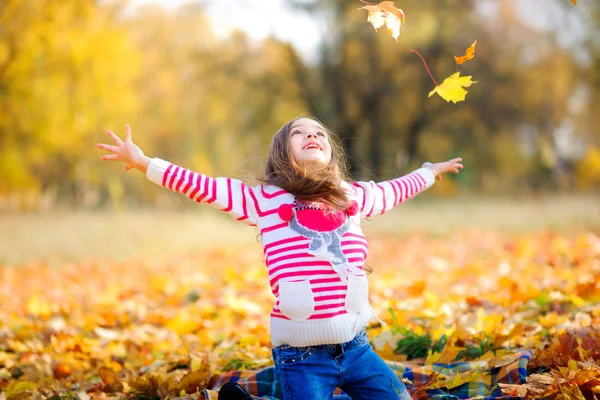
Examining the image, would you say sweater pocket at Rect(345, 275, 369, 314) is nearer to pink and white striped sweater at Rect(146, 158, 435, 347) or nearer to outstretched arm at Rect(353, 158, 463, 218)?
pink and white striped sweater at Rect(146, 158, 435, 347)

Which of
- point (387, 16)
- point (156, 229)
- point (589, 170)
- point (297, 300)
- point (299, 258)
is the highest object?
point (589, 170)

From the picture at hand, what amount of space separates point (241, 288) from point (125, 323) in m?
1.25

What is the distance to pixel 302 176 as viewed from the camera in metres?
2.33

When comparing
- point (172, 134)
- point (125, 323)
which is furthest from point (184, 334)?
point (172, 134)

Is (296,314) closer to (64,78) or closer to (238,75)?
(64,78)

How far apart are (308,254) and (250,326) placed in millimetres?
1669

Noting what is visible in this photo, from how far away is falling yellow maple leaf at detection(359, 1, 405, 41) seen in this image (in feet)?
7.27

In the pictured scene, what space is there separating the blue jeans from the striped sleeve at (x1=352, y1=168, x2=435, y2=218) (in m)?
0.54

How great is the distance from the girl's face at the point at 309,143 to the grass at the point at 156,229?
279 inches

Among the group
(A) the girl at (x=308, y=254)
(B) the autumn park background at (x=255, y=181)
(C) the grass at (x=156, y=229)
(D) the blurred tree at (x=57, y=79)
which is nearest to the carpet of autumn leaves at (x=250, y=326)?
(B) the autumn park background at (x=255, y=181)

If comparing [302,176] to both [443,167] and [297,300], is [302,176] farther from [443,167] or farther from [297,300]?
[443,167]

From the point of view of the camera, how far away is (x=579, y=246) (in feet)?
20.8

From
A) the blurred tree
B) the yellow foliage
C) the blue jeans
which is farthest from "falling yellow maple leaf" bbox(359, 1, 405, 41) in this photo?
the yellow foliage

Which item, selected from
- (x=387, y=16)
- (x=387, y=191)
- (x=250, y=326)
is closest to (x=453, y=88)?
(x=387, y=16)
